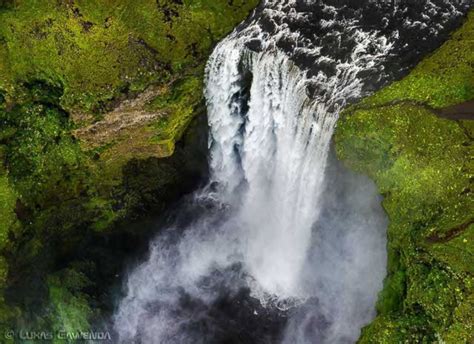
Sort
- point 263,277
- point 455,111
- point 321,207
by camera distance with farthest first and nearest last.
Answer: point 263,277
point 321,207
point 455,111

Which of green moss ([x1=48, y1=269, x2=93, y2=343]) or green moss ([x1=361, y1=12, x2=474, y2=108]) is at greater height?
green moss ([x1=361, y1=12, x2=474, y2=108])

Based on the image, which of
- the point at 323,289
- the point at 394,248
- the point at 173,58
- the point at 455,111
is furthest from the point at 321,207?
the point at 173,58

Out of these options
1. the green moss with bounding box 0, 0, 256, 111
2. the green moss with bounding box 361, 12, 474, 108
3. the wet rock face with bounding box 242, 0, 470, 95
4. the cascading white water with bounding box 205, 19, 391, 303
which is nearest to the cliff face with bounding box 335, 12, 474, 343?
the green moss with bounding box 361, 12, 474, 108

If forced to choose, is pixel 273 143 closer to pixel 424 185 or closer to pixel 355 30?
pixel 355 30

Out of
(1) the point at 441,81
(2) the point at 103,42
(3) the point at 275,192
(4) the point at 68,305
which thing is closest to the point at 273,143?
(3) the point at 275,192

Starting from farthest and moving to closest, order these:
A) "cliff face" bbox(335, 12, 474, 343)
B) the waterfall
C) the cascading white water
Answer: the waterfall
the cascading white water
"cliff face" bbox(335, 12, 474, 343)

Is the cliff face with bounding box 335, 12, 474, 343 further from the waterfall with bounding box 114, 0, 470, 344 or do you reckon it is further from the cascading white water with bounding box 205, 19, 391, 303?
the cascading white water with bounding box 205, 19, 391, 303

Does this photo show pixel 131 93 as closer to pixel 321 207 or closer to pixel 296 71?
pixel 296 71
